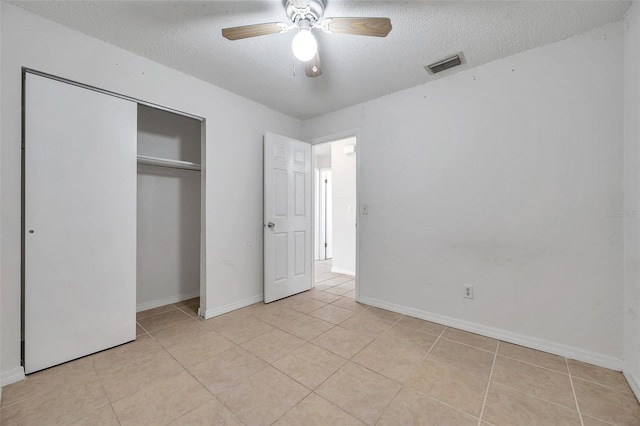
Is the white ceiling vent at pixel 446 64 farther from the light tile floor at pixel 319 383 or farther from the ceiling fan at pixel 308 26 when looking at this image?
the light tile floor at pixel 319 383

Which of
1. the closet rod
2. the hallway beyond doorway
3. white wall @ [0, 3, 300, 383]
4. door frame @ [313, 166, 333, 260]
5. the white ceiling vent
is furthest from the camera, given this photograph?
door frame @ [313, 166, 333, 260]

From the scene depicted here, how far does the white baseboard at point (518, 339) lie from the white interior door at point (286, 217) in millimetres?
1221

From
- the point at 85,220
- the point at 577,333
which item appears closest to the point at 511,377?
the point at 577,333

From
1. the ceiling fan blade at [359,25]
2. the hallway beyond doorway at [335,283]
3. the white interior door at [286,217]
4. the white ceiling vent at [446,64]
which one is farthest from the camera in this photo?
the hallway beyond doorway at [335,283]

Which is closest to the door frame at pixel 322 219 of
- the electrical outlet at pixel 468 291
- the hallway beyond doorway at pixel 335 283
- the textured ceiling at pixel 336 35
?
the hallway beyond doorway at pixel 335 283

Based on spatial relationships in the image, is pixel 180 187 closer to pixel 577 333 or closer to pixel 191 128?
pixel 191 128

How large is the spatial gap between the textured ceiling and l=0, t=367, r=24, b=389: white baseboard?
7.68ft

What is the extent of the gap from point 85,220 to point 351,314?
2.47 metres

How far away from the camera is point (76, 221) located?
6.28 ft

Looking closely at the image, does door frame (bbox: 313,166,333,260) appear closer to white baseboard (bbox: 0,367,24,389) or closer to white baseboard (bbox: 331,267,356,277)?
white baseboard (bbox: 331,267,356,277)

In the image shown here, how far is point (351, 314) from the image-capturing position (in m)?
2.75

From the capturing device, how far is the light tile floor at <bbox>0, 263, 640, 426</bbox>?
137 centimetres

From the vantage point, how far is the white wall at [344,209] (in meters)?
4.49

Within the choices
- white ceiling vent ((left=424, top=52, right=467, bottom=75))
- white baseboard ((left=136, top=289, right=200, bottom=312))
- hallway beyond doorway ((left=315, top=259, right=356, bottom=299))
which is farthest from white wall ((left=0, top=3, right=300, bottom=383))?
white ceiling vent ((left=424, top=52, right=467, bottom=75))
